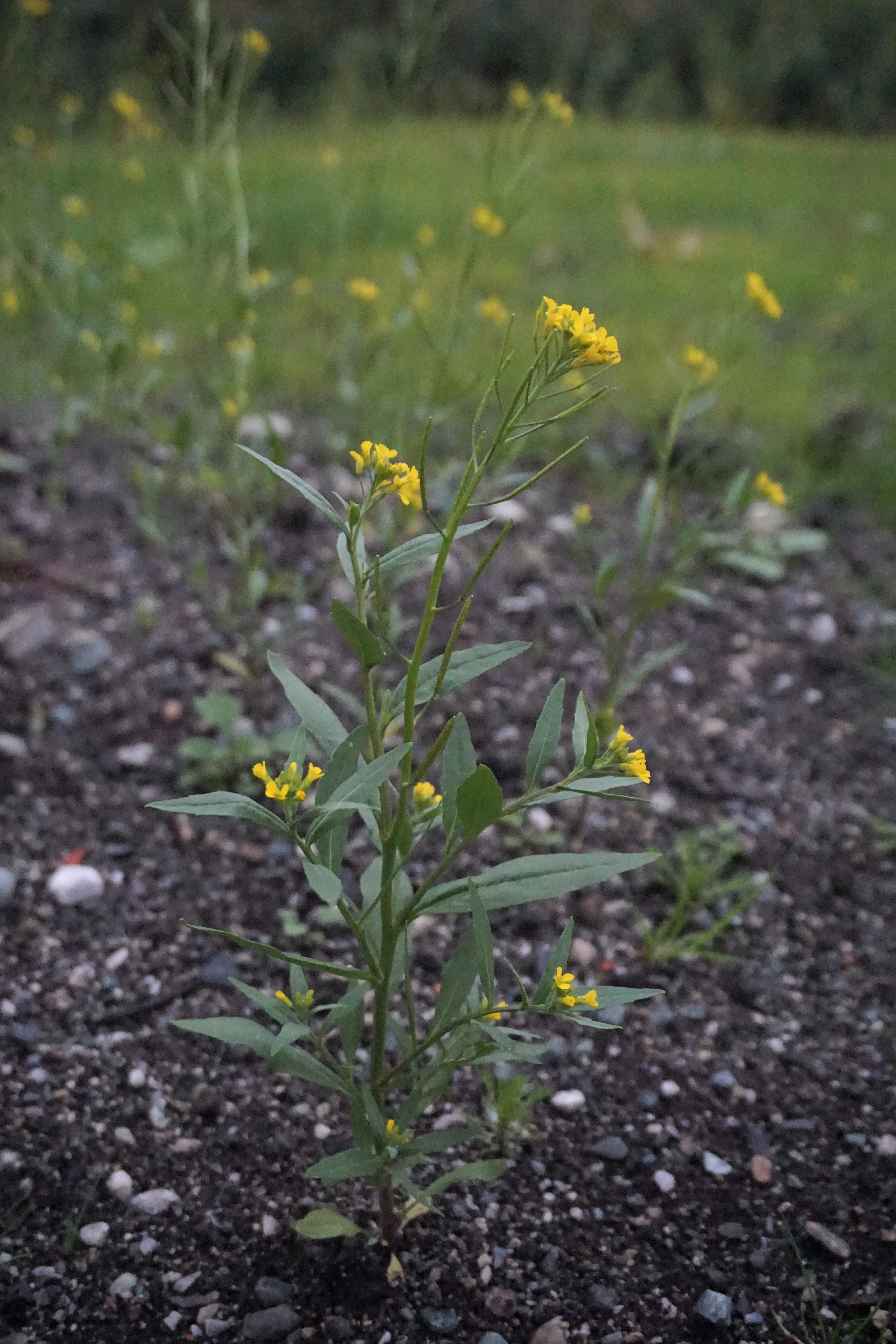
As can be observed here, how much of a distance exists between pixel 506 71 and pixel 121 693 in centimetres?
735

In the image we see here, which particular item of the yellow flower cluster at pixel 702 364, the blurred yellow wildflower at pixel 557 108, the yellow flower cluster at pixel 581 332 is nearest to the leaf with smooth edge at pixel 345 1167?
the yellow flower cluster at pixel 581 332

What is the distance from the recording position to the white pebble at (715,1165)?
148 cm

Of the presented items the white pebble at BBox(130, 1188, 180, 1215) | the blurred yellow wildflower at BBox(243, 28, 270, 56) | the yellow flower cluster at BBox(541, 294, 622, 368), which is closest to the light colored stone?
the white pebble at BBox(130, 1188, 180, 1215)

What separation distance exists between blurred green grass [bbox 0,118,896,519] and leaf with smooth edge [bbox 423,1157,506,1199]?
4.04 feet

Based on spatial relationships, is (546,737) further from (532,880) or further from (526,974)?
(526,974)

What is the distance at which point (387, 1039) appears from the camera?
5.30 feet

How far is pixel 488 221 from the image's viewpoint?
215 cm

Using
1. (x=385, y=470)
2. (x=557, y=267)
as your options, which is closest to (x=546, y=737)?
(x=385, y=470)

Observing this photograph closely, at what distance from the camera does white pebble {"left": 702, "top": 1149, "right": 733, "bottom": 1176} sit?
4.86 feet

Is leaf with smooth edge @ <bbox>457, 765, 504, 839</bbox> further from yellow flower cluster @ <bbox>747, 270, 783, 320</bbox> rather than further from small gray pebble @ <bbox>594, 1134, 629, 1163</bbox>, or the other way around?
yellow flower cluster @ <bbox>747, 270, 783, 320</bbox>

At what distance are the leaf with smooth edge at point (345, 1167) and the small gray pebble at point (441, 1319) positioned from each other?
0.66 feet

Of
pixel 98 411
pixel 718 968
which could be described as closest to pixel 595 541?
pixel 718 968

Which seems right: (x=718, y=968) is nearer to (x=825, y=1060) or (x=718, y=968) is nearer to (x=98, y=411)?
(x=825, y=1060)

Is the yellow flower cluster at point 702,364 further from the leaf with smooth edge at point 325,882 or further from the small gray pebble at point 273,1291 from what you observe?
the small gray pebble at point 273,1291
